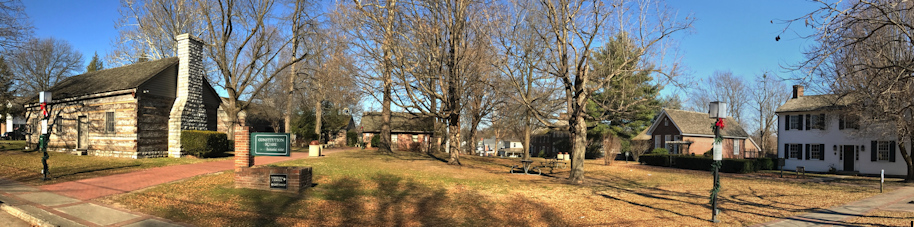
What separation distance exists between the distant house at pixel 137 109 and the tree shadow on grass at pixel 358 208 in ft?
36.2

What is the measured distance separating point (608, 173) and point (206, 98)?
20.8 meters

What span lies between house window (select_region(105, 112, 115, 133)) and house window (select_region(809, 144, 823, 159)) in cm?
4160

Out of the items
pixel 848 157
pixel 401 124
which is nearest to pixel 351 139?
pixel 401 124

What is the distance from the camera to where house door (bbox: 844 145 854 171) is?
29.0m

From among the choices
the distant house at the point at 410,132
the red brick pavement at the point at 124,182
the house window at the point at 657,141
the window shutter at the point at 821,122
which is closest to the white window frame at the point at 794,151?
the window shutter at the point at 821,122

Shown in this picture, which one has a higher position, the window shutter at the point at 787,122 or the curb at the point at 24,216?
the window shutter at the point at 787,122

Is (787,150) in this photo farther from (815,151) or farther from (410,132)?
(410,132)

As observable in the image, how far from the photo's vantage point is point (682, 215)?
10375 millimetres

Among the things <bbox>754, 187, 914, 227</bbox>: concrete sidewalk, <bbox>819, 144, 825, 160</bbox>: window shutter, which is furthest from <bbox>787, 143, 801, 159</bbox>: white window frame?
<bbox>754, 187, 914, 227</bbox>: concrete sidewalk

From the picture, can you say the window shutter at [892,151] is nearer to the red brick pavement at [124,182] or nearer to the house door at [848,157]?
the house door at [848,157]

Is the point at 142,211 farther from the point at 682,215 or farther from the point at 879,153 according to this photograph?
the point at 879,153

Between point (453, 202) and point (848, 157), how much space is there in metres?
31.0

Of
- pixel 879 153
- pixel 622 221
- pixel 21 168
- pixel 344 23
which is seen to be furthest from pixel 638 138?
pixel 21 168

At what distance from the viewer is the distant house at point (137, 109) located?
764 inches
